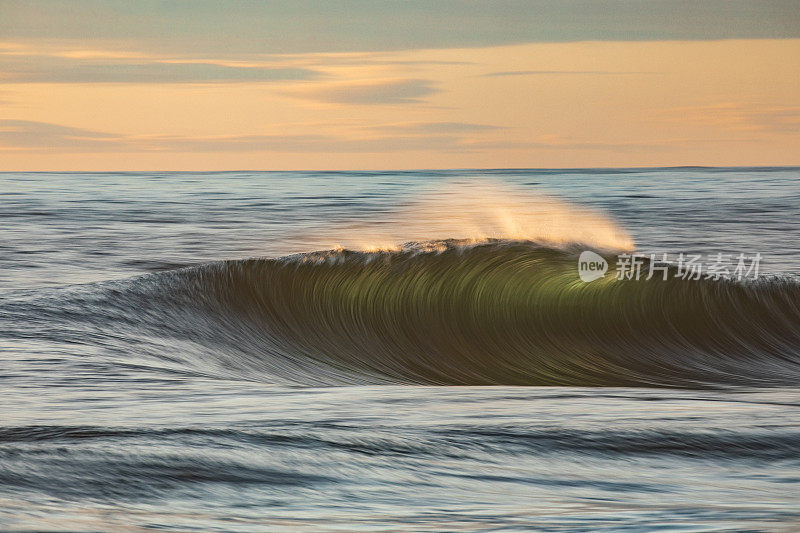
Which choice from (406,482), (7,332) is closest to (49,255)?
(7,332)

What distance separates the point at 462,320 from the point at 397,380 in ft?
5.83

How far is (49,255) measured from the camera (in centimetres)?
1307

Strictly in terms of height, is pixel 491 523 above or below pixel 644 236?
below

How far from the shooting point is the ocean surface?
2.88 m

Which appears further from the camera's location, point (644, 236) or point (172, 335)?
point (644, 236)

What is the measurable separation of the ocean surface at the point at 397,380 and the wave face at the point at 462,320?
0.03m

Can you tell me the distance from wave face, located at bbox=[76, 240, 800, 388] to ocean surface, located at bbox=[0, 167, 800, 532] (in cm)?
3

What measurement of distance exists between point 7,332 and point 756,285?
7669mm

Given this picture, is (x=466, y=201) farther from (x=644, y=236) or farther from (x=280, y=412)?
(x=280, y=412)

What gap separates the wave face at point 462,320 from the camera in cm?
830

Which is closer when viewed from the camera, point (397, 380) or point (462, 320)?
point (397, 380)

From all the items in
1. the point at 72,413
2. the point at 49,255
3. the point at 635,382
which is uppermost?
the point at 49,255

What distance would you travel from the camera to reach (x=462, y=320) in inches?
384

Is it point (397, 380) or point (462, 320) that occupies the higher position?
point (462, 320)
